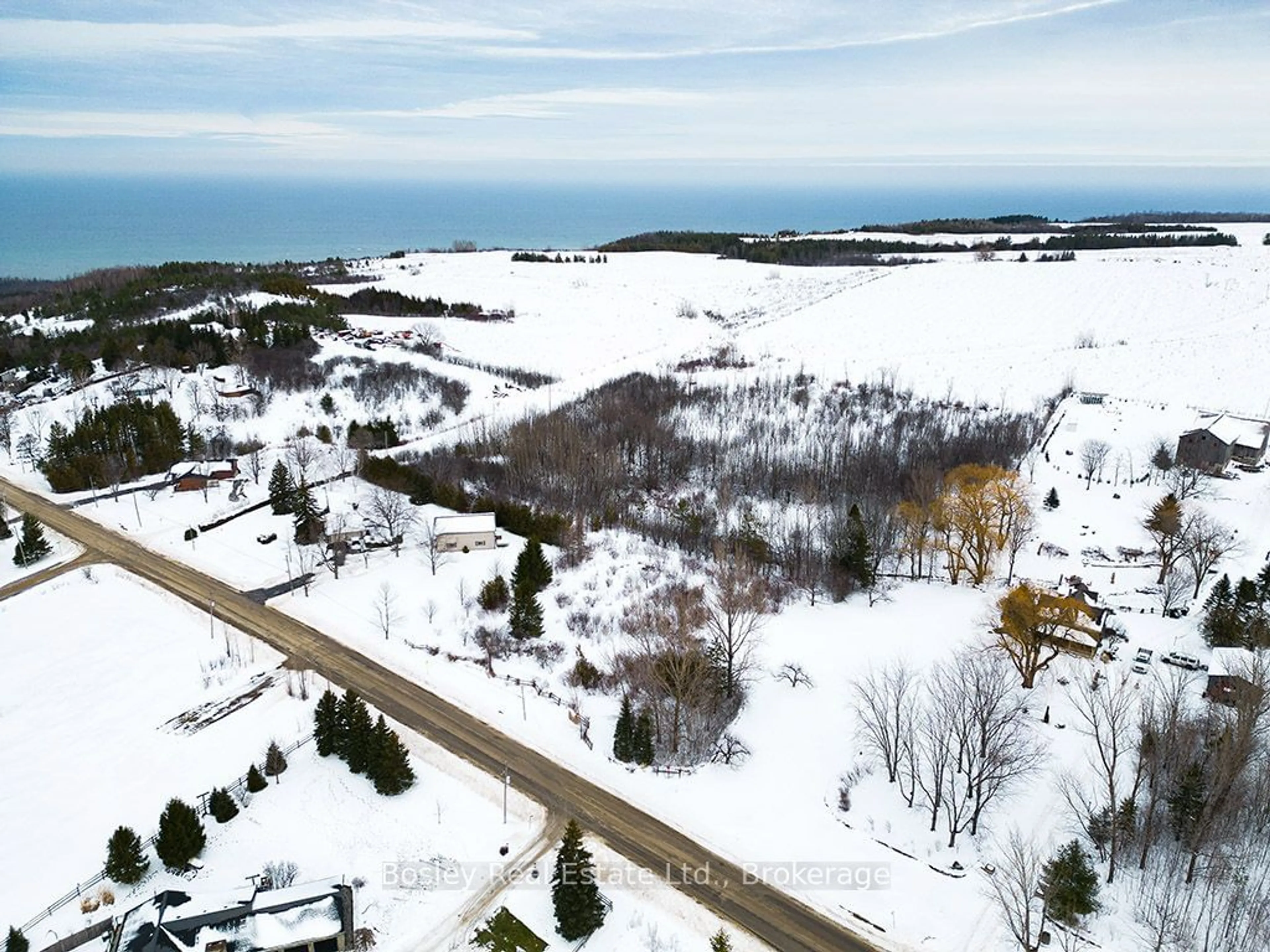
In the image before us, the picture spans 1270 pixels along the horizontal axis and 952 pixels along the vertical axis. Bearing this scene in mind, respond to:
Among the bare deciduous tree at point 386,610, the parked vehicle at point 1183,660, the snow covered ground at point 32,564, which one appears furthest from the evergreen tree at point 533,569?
the parked vehicle at point 1183,660

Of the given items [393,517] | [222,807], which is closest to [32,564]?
[393,517]

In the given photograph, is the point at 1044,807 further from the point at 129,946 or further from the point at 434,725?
the point at 129,946

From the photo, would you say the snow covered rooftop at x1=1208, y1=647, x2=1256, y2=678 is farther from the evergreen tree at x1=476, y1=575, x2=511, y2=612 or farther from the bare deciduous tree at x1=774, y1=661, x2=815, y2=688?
the evergreen tree at x1=476, y1=575, x2=511, y2=612

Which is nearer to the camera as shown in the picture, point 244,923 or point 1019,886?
point 244,923

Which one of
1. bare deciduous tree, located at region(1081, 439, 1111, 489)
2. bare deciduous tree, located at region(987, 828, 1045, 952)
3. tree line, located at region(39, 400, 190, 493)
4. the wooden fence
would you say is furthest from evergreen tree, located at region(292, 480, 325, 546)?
bare deciduous tree, located at region(1081, 439, 1111, 489)

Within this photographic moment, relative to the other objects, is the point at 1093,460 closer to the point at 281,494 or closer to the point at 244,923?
the point at 281,494

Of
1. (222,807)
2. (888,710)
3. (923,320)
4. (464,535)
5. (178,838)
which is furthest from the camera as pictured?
(923,320)
